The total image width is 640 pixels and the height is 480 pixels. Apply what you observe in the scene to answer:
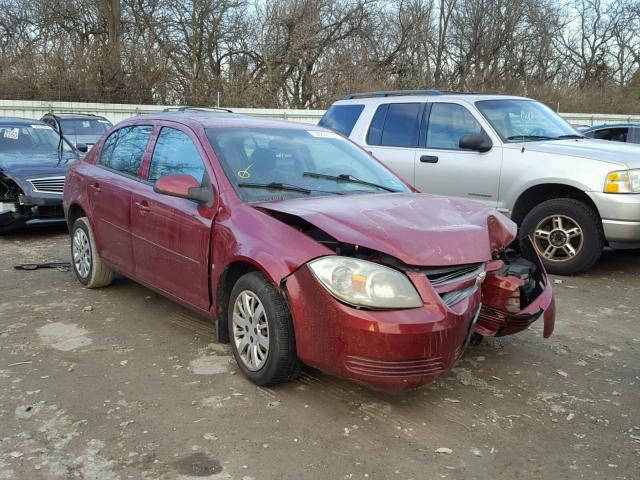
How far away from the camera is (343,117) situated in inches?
318

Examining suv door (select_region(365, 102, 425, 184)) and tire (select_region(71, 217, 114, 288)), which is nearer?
tire (select_region(71, 217, 114, 288))

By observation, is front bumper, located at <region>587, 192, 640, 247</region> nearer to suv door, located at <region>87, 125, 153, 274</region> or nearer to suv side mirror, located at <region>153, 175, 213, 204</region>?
suv side mirror, located at <region>153, 175, 213, 204</region>

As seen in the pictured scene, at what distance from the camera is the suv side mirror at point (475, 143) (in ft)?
21.2

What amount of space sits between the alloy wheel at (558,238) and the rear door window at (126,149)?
407 centimetres

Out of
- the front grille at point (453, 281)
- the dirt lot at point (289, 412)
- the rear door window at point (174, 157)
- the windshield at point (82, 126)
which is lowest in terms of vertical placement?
the dirt lot at point (289, 412)

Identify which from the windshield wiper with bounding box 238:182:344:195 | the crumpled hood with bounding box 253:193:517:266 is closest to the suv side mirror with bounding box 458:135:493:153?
the crumpled hood with bounding box 253:193:517:266

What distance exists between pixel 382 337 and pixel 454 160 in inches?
171

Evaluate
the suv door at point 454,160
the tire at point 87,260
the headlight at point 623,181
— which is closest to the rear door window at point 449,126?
the suv door at point 454,160

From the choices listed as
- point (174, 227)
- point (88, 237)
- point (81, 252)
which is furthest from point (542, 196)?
point (81, 252)

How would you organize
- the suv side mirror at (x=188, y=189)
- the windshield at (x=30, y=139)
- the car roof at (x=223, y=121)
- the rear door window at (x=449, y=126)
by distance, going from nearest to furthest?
the suv side mirror at (x=188, y=189) → the car roof at (x=223, y=121) → the rear door window at (x=449, y=126) → the windshield at (x=30, y=139)

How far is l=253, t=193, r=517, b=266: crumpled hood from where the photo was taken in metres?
3.15

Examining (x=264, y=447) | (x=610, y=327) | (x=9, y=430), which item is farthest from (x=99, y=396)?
(x=610, y=327)

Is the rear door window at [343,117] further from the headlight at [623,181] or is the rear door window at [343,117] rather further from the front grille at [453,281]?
the front grille at [453,281]

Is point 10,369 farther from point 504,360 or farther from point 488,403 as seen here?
point 504,360
